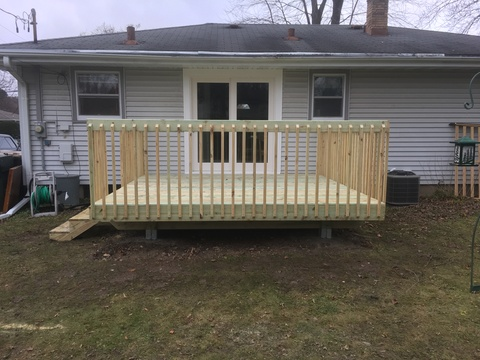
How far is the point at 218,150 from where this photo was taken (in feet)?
23.1

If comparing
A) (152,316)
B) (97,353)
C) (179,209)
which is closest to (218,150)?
(179,209)

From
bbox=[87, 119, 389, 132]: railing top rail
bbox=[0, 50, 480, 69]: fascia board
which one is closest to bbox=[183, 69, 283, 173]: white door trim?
bbox=[0, 50, 480, 69]: fascia board

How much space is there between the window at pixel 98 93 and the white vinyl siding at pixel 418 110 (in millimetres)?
4468

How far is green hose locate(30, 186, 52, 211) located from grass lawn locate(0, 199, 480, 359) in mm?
1135

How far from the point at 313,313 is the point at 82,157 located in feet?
18.2

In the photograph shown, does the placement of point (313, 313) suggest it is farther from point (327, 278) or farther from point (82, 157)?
point (82, 157)

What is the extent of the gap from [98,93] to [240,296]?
205 inches

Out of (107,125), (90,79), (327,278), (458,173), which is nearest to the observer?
(327,278)

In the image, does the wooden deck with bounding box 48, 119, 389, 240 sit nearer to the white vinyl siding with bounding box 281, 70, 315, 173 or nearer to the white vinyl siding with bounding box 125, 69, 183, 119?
the white vinyl siding with bounding box 281, 70, 315, 173

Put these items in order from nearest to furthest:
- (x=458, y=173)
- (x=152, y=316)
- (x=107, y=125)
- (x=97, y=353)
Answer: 1. (x=97, y=353)
2. (x=152, y=316)
3. (x=107, y=125)
4. (x=458, y=173)

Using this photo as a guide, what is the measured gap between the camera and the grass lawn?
236 centimetres

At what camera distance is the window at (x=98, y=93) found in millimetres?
6680

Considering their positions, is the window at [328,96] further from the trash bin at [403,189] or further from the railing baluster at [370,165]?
the railing baluster at [370,165]

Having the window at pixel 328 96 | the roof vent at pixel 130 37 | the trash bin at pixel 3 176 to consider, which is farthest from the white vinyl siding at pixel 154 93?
the window at pixel 328 96
